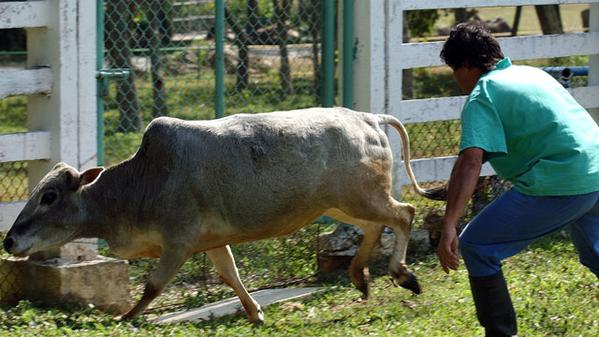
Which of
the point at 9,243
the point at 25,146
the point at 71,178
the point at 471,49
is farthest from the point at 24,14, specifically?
the point at 471,49

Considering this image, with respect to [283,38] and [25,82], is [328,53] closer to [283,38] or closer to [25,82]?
[283,38]

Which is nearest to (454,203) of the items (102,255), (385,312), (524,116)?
(524,116)

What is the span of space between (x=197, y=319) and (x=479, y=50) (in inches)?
100

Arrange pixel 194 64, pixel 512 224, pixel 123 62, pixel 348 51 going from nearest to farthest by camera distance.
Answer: pixel 512 224
pixel 348 51
pixel 123 62
pixel 194 64

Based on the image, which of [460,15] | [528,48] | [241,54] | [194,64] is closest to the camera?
[528,48]

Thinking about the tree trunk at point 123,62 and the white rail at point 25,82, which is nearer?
the white rail at point 25,82

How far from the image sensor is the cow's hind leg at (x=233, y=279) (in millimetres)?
7254

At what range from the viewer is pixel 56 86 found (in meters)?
7.42

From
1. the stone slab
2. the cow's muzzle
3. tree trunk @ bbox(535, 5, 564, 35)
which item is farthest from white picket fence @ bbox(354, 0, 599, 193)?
tree trunk @ bbox(535, 5, 564, 35)

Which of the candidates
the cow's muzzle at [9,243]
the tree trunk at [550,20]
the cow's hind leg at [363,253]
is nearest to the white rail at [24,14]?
the cow's muzzle at [9,243]

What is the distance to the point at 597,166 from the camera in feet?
19.0

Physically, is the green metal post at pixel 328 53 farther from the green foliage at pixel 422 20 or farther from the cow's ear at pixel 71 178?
the green foliage at pixel 422 20

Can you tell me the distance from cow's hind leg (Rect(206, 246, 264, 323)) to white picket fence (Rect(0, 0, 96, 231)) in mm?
986

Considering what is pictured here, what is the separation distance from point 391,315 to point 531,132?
1.95m
